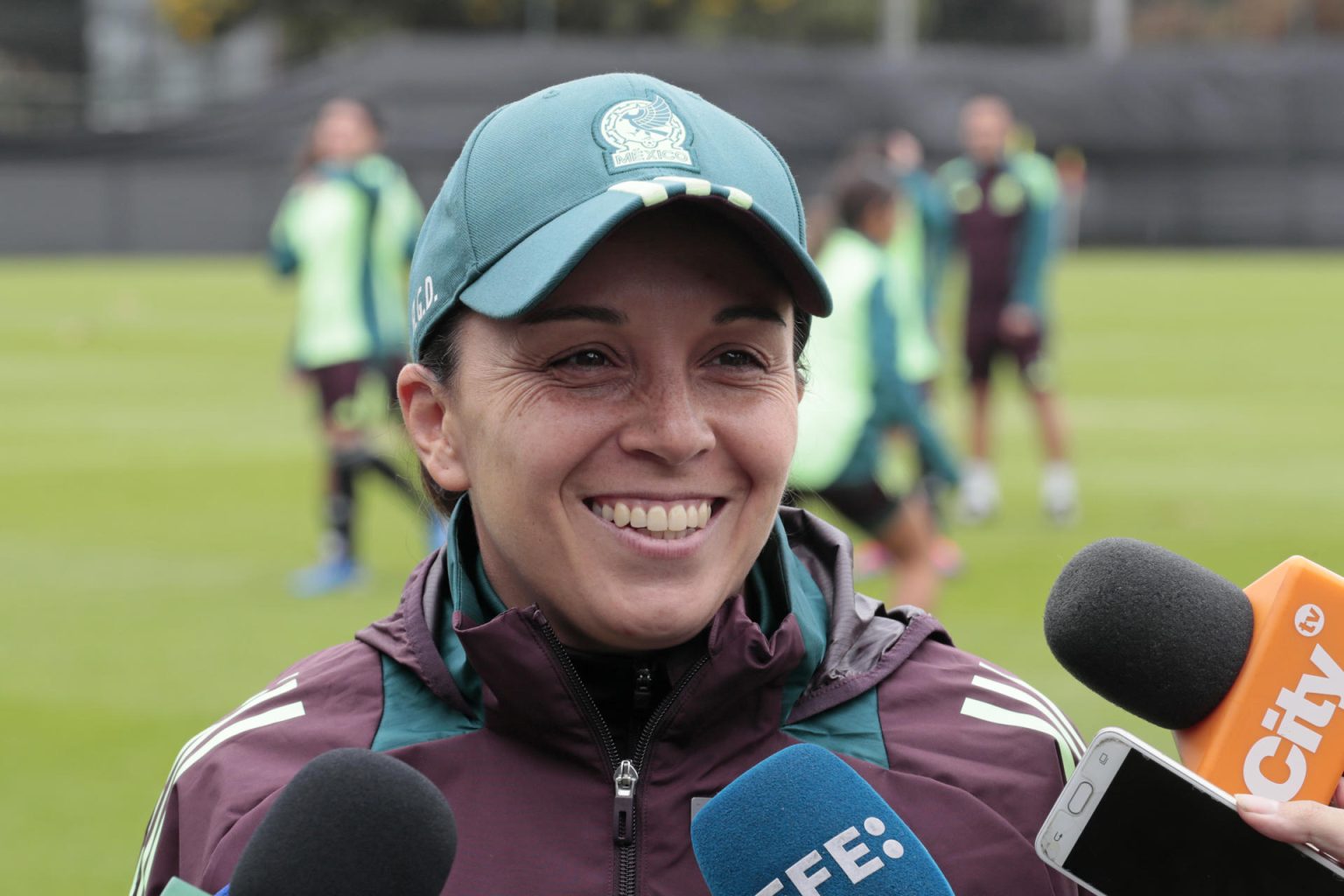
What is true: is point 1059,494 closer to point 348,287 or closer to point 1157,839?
point 348,287

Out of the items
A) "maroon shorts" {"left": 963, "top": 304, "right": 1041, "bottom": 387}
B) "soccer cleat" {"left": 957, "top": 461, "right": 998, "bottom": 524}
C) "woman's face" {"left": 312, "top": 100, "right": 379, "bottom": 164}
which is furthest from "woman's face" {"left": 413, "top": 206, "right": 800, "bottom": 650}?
"maroon shorts" {"left": 963, "top": 304, "right": 1041, "bottom": 387}

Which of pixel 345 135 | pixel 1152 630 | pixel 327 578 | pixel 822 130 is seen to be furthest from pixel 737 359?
pixel 822 130

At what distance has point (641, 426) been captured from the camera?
208 cm

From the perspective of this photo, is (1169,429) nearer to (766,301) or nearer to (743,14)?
(766,301)

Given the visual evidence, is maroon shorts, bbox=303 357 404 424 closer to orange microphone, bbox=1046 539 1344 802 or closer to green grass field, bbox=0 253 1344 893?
green grass field, bbox=0 253 1344 893

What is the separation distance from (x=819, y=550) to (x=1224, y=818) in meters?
0.74

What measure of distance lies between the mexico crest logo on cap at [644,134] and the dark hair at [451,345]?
0.26 metres

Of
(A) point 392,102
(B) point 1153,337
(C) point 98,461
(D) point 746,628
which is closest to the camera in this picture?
(D) point 746,628

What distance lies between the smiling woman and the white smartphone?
0.80ft

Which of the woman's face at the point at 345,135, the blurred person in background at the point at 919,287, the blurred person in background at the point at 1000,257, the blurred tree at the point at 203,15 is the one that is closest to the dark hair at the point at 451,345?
the blurred person in background at the point at 919,287

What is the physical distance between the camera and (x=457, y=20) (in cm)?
5375

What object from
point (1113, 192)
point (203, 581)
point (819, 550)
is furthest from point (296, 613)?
point (1113, 192)

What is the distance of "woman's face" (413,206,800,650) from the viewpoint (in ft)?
6.82

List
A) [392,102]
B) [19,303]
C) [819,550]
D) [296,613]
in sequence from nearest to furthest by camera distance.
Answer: [819,550]
[296,613]
[19,303]
[392,102]
